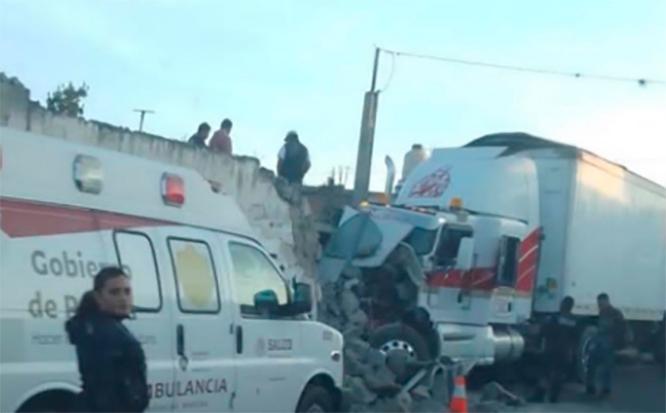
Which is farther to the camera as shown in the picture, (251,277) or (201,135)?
(201,135)

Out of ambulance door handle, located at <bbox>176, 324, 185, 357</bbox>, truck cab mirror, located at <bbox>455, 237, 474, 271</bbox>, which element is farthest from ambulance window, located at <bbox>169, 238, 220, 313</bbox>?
truck cab mirror, located at <bbox>455, 237, 474, 271</bbox>

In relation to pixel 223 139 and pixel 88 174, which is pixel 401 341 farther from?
pixel 88 174

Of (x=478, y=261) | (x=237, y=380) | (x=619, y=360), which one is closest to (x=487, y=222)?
(x=478, y=261)

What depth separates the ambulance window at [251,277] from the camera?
10.1m

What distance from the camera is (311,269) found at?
18.5 m

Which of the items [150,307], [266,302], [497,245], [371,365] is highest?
[497,245]

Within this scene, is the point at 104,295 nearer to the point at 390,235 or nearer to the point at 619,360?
the point at 390,235

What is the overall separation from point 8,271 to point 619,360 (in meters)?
20.7

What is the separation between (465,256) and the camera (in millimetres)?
19203

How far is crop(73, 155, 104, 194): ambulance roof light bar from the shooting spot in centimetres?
859

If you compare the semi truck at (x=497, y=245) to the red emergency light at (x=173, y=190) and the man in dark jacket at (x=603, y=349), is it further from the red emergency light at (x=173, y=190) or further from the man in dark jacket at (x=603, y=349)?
the red emergency light at (x=173, y=190)

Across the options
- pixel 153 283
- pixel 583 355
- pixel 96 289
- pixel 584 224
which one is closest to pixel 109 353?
pixel 96 289

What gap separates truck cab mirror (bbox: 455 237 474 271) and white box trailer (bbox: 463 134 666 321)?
2.35 m

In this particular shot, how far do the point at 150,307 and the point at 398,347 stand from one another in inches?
349
